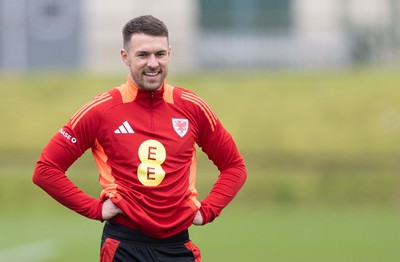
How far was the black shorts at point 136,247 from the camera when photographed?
6.93 metres

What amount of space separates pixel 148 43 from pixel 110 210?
95cm

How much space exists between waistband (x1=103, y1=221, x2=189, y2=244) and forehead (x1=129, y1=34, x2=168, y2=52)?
1012 millimetres

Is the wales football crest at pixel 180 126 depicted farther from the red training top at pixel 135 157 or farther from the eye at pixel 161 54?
the eye at pixel 161 54

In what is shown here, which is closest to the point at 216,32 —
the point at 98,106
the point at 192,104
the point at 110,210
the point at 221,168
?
the point at 221,168

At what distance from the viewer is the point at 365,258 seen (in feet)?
46.1

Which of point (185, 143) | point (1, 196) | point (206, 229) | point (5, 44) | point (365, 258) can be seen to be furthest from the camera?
point (5, 44)

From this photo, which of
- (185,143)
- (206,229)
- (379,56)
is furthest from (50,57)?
(185,143)

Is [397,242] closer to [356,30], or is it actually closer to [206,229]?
[206,229]

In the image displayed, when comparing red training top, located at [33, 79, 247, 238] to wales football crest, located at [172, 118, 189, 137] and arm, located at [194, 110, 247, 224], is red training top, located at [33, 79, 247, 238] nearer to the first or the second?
wales football crest, located at [172, 118, 189, 137]

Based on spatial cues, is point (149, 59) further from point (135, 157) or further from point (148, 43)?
point (135, 157)

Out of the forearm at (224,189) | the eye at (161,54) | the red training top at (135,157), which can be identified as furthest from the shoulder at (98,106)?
the forearm at (224,189)

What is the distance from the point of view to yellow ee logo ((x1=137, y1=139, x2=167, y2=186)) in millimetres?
6945

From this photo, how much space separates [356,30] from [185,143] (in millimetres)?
23726

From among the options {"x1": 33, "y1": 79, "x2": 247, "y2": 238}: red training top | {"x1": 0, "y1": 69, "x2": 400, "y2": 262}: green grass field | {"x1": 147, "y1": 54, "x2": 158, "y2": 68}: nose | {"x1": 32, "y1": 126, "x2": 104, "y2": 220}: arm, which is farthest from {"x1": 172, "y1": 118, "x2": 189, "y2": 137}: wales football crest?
{"x1": 0, "y1": 69, "x2": 400, "y2": 262}: green grass field
